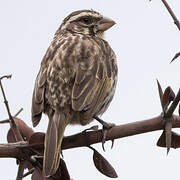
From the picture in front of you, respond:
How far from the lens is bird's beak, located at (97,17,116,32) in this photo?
4223 mm

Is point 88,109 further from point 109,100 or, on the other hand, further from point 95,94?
point 109,100

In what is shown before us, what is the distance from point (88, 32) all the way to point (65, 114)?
5.03 feet

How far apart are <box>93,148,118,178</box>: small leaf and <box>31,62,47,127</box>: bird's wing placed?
2.68 feet

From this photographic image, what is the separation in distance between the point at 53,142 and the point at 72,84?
0.87m

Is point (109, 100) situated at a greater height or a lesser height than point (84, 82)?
lesser

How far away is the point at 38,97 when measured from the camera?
3074 mm

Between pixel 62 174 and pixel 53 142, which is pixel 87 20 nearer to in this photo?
pixel 53 142

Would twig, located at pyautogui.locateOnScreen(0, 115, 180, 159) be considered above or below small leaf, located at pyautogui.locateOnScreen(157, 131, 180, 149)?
above

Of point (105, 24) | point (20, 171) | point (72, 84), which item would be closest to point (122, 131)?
point (20, 171)

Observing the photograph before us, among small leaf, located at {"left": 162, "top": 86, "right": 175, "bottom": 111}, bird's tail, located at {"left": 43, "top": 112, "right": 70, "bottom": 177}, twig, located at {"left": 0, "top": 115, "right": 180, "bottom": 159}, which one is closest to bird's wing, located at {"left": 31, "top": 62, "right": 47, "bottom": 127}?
bird's tail, located at {"left": 43, "top": 112, "right": 70, "bottom": 177}

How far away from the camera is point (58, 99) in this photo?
301 cm

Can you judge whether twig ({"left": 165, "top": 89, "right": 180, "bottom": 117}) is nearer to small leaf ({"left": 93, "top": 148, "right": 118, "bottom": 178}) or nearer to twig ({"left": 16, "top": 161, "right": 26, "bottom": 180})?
small leaf ({"left": 93, "top": 148, "right": 118, "bottom": 178})

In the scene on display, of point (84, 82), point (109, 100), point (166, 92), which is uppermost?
point (166, 92)

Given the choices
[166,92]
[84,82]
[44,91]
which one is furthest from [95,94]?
[166,92]
